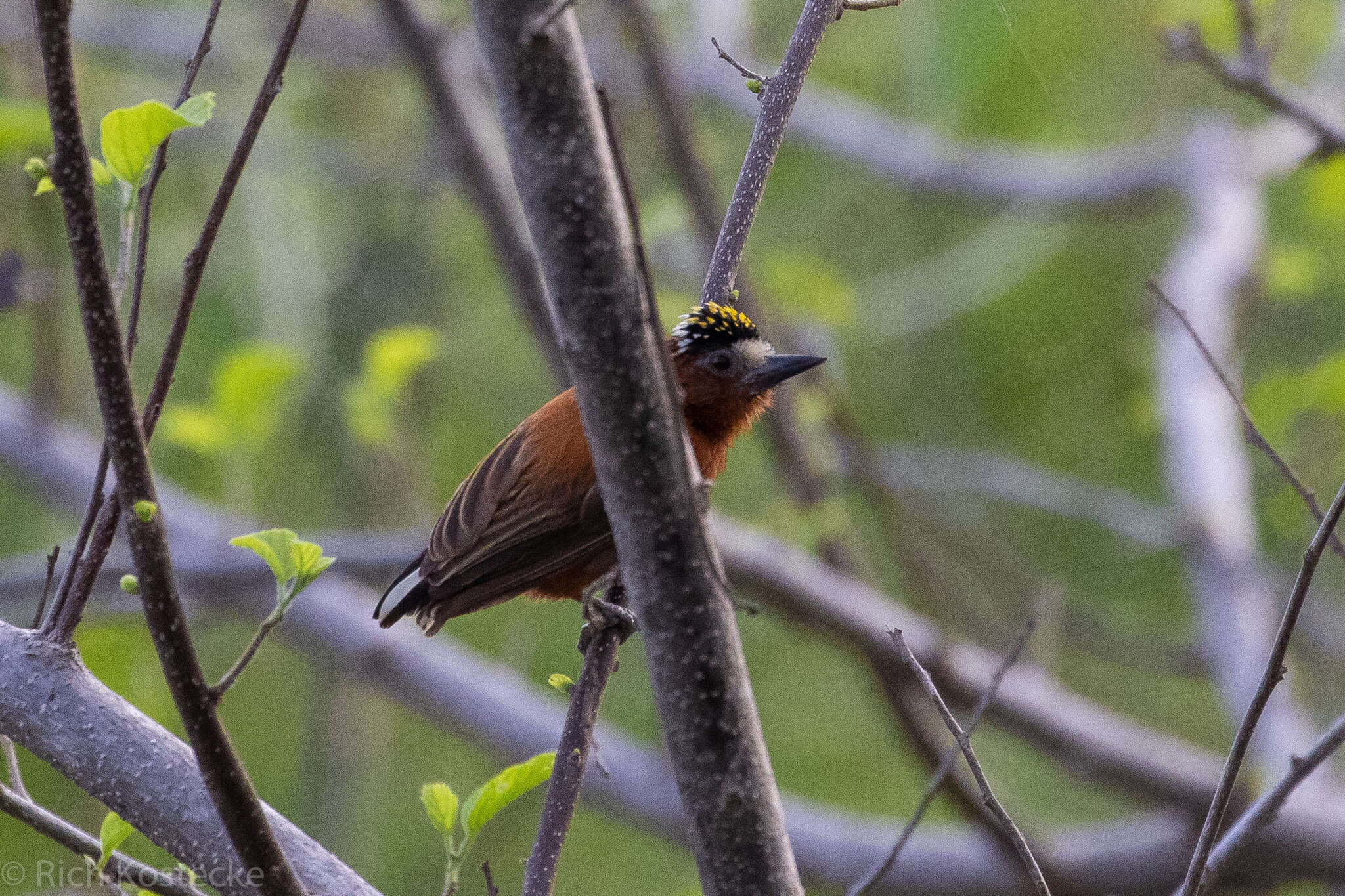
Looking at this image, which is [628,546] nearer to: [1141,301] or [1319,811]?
→ [1319,811]

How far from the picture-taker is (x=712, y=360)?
1.93 meters

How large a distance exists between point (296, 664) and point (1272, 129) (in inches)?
155

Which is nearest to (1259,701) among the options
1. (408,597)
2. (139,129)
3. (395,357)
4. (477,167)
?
(139,129)

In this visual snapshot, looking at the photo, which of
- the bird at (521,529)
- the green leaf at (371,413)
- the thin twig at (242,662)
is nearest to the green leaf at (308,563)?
the thin twig at (242,662)

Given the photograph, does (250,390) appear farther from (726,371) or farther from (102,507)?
(102,507)

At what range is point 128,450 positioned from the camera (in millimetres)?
717

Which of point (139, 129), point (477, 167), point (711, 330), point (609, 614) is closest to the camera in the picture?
point (139, 129)

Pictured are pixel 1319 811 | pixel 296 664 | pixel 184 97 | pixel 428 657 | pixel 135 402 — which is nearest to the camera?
pixel 135 402

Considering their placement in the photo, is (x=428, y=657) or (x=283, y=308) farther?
(x=283, y=308)

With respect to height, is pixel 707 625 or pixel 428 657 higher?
pixel 428 657

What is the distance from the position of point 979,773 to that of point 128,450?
26.4 inches

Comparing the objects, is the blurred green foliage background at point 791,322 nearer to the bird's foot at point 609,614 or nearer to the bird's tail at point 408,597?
the bird's tail at point 408,597

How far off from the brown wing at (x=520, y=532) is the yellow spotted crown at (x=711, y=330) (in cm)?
25

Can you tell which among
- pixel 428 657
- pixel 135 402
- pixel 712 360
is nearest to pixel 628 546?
pixel 135 402
